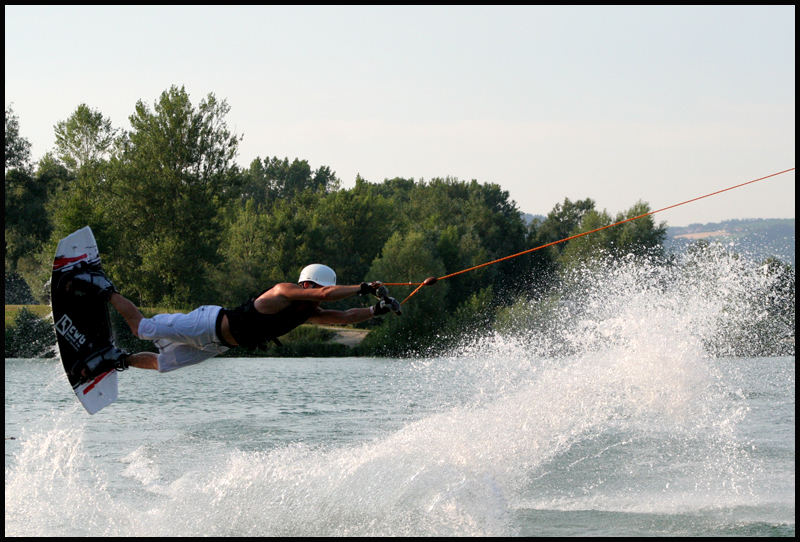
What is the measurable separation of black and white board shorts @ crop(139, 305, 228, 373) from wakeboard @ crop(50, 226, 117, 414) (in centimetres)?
78

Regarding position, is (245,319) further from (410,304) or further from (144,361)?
(410,304)

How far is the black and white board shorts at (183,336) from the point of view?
24.2ft

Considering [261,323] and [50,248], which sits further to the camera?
[50,248]

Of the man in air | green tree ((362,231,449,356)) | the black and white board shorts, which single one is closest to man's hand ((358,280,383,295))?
the man in air

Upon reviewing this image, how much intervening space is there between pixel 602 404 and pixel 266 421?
817cm

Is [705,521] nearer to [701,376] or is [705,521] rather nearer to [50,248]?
[701,376]

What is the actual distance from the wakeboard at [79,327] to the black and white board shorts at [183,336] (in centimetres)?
78

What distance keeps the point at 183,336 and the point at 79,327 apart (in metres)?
1.23

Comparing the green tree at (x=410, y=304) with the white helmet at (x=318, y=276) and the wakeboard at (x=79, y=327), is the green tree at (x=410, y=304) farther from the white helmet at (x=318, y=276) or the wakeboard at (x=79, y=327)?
the white helmet at (x=318, y=276)

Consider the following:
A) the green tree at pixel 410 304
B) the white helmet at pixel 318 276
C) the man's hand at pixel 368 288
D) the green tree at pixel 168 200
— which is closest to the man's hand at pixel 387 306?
the man's hand at pixel 368 288

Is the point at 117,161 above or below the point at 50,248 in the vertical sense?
above

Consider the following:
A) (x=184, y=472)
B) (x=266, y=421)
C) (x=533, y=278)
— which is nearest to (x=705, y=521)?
(x=184, y=472)

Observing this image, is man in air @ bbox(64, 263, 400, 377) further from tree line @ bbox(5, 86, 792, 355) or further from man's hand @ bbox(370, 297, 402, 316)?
tree line @ bbox(5, 86, 792, 355)

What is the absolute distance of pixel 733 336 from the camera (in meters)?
28.7
